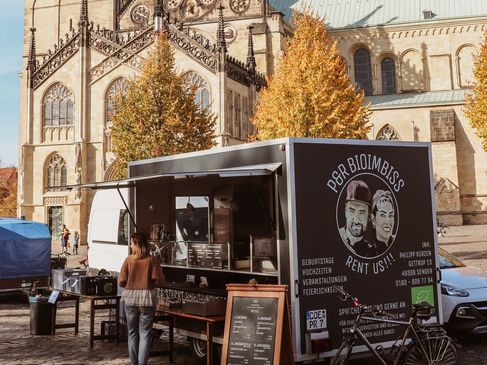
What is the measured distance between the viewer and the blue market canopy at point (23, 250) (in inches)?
600

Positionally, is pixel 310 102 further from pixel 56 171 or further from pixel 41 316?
pixel 56 171

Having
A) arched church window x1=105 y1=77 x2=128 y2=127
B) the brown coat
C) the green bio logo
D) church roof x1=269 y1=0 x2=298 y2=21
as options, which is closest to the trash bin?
the brown coat

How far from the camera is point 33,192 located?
38938 millimetres

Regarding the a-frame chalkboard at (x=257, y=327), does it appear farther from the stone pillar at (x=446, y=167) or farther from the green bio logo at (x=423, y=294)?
the stone pillar at (x=446, y=167)

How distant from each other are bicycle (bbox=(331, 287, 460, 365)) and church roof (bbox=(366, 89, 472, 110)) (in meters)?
37.8

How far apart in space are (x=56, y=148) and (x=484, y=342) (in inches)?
1333

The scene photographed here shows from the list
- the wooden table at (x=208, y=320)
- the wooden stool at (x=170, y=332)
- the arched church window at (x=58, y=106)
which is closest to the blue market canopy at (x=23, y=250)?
the wooden stool at (x=170, y=332)

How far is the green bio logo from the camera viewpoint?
26.2ft

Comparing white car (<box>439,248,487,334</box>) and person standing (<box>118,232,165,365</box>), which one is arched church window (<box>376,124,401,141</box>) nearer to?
white car (<box>439,248,487,334</box>)

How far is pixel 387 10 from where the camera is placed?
165 feet

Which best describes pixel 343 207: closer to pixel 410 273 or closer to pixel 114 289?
pixel 410 273

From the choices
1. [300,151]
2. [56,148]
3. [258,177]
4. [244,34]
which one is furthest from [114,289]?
[244,34]

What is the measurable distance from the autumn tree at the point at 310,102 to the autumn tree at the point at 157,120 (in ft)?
11.7

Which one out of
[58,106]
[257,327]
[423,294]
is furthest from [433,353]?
[58,106]
